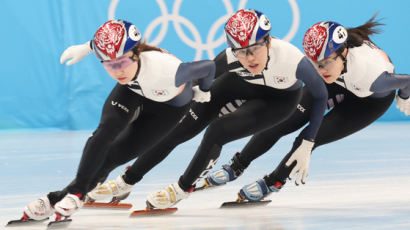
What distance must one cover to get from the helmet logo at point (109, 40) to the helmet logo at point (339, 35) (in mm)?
1379

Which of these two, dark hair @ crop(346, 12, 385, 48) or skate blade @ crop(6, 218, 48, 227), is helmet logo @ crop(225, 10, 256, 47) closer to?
dark hair @ crop(346, 12, 385, 48)

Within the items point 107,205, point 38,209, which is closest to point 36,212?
point 38,209

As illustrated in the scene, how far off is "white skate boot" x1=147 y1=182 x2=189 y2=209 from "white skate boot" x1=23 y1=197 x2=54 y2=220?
0.72 metres

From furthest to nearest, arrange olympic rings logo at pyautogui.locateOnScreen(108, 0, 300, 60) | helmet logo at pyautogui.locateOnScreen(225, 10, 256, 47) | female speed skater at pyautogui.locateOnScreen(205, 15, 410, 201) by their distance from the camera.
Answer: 1. olympic rings logo at pyautogui.locateOnScreen(108, 0, 300, 60)
2. female speed skater at pyautogui.locateOnScreen(205, 15, 410, 201)
3. helmet logo at pyautogui.locateOnScreen(225, 10, 256, 47)

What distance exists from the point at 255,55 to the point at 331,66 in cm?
52

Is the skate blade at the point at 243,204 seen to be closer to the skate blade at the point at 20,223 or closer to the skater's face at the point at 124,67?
the skater's face at the point at 124,67

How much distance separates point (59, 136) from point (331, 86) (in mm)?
5500

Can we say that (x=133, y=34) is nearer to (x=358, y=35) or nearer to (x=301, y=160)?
(x=301, y=160)

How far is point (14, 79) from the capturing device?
10.7 meters

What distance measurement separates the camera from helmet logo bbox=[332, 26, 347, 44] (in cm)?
468

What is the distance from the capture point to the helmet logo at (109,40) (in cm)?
407

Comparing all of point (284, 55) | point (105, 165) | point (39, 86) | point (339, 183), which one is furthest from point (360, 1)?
point (105, 165)

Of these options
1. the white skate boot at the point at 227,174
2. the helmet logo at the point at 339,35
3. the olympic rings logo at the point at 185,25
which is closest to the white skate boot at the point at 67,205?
the white skate boot at the point at 227,174

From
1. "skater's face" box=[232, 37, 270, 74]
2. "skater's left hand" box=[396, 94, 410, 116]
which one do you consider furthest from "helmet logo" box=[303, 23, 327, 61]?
"skater's left hand" box=[396, 94, 410, 116]
